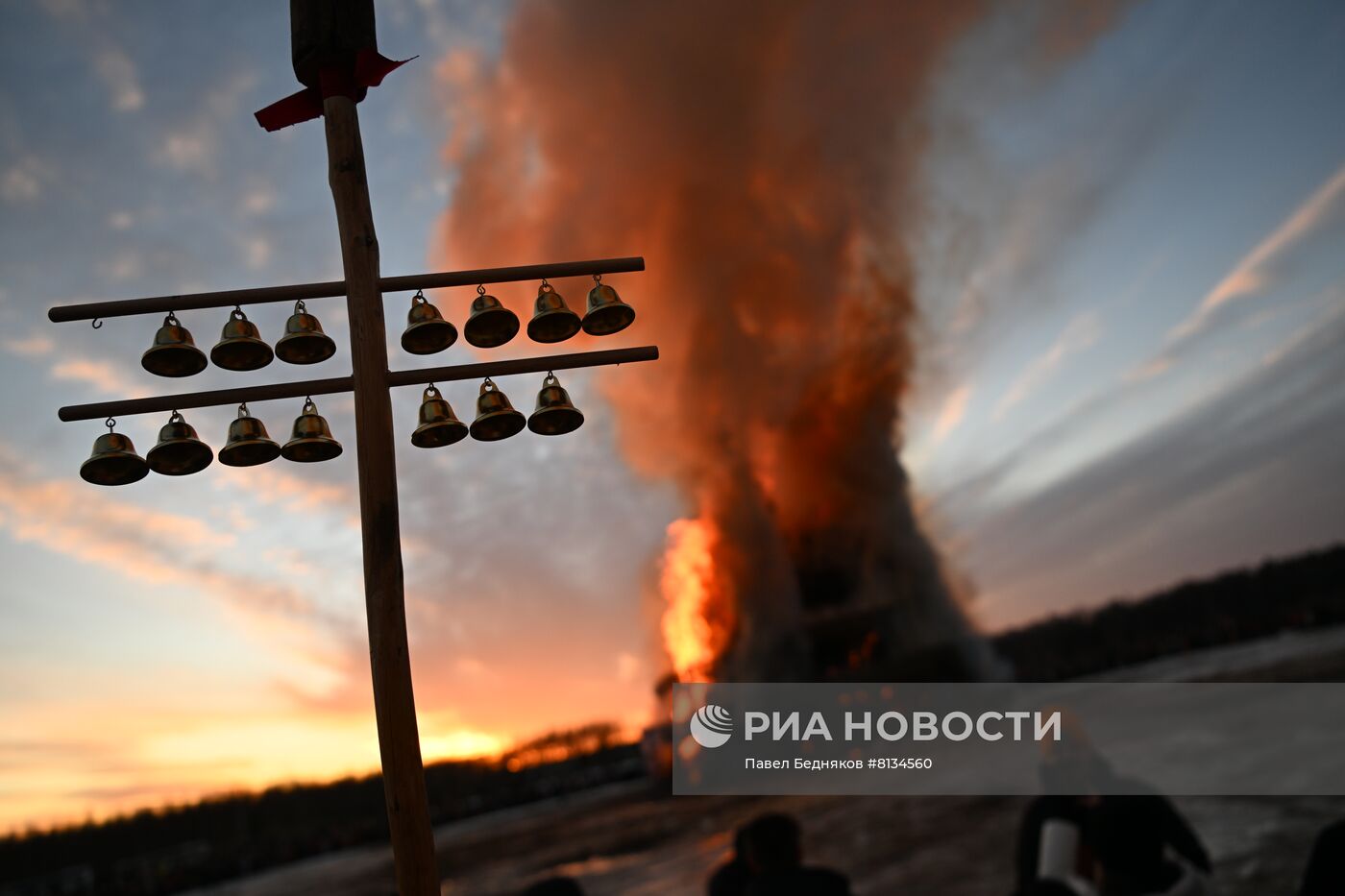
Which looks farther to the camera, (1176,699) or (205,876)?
(205,876)

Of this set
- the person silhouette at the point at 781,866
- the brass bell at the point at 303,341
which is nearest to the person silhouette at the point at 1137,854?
the person silhouette at the point at 781,866

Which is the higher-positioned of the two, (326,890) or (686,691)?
(686,691)

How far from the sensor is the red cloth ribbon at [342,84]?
5406mm

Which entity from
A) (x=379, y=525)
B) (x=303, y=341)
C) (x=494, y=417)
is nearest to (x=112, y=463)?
(x=303, y=341)

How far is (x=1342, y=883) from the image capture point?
5023 mm

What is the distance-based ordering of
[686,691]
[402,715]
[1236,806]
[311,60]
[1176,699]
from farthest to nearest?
[686,691], [1176,699], [1236,806], [311,60], [402,715]

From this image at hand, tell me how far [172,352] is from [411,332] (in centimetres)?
142

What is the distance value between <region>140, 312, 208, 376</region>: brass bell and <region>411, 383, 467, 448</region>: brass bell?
4.38 ft

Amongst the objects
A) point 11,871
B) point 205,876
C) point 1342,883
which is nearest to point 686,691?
point 1342,883

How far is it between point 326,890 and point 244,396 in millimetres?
67675

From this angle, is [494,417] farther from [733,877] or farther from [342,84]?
[733,877]

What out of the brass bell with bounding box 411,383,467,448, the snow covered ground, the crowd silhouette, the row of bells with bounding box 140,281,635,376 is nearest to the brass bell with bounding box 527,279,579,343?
the row of bells with bounding box 140,281,635,376

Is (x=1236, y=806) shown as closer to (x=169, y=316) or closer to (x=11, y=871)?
(x=169, y=316)

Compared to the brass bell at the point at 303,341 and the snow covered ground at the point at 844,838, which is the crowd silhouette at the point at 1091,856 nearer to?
the brass bell at the point at 303,341
